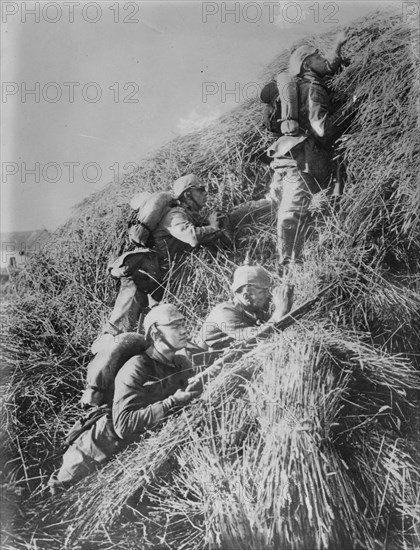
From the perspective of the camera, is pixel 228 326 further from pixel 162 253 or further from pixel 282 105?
pixel 282 105

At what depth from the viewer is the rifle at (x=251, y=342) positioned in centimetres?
338

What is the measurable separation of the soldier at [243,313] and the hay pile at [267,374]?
75mm

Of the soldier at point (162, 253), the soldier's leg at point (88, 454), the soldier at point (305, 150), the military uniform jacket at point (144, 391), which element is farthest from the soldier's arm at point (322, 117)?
the soldier's leg at point (88, 454)

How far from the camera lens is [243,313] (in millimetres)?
3475

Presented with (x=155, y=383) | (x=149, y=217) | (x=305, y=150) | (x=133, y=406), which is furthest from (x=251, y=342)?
(x=305, y=150)

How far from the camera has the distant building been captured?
12.2 feet

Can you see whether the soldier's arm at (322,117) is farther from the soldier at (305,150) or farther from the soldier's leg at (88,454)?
the soldier's leg at (88,454)

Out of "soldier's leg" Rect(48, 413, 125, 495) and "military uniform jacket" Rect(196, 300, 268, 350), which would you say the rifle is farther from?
"soldier's leg" Rect(48, 413, 125, 495)

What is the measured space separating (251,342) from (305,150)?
1.00m

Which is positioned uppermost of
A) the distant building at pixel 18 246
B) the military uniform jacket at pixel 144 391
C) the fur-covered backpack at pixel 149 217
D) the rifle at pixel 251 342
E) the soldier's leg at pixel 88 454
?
the fur-covered backpack at pixel 149 217

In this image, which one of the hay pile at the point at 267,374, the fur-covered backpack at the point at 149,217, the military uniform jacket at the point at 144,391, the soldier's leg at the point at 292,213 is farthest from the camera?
the fur-covered backpack at the point at 149,217

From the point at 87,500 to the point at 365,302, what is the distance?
1.50 m

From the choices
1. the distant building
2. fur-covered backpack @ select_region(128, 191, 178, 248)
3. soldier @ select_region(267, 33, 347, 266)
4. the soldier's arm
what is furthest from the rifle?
the distant building

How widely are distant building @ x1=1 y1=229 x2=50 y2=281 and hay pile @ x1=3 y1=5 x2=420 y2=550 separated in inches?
3.0
